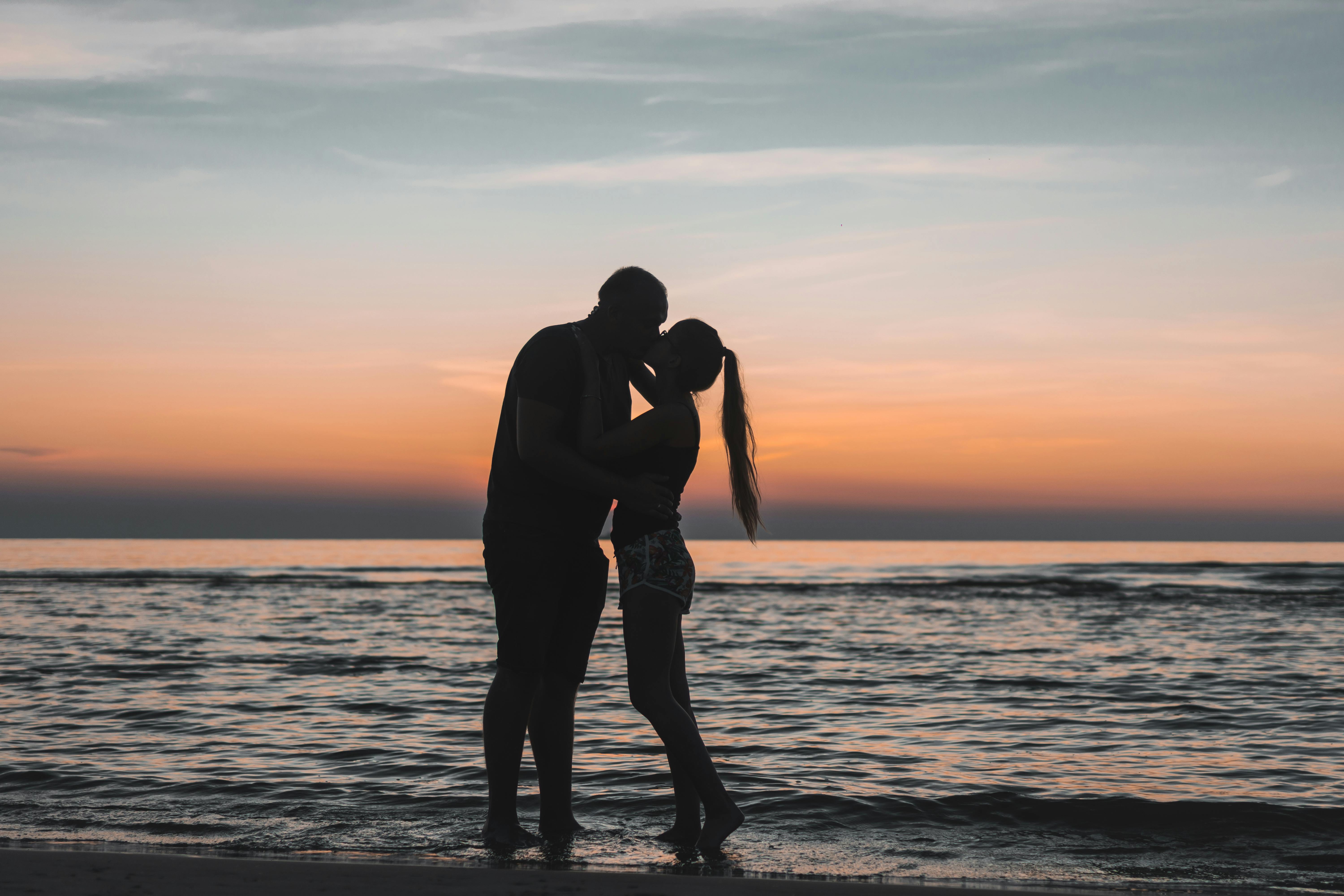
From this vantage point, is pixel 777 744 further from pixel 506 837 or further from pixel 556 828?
pixel 506 837

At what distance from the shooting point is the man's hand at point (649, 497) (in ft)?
11.1

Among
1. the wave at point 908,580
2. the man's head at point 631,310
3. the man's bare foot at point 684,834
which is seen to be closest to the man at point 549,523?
the man's head at point 631,310

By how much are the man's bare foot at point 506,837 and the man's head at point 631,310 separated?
5.71 feet

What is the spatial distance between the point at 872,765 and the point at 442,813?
226 cm

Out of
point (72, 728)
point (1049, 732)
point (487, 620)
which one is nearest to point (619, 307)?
point (1049, 732)

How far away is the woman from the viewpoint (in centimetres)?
340

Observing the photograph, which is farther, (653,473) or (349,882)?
(653,473)

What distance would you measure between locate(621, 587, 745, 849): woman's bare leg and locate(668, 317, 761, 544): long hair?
442mm

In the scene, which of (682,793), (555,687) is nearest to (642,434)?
(555,687)

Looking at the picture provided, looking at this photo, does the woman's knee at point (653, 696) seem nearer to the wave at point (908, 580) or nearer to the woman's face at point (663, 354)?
the woman's face at point (663, 354)

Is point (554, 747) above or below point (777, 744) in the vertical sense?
above

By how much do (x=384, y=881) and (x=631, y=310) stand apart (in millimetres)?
1989

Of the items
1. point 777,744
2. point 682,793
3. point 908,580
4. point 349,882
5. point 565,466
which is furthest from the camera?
point 908,580

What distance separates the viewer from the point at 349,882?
106 inches
